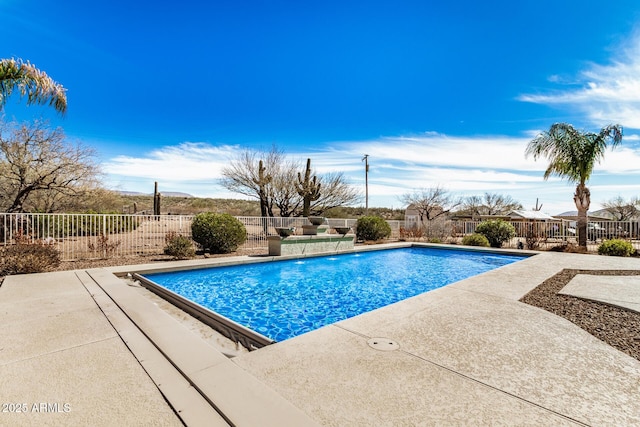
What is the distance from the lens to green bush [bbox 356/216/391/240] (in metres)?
16.8

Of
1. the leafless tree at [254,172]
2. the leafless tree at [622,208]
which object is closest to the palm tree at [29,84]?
the leafless tree at [254,172]

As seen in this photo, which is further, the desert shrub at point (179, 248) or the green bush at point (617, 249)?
the green bush at point (617, 249)

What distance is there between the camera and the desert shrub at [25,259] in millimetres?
6516

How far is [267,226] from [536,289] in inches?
426

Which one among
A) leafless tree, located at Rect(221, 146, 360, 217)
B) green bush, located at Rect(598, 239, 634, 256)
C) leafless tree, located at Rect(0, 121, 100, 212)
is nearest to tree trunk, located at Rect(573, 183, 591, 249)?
green bush, located at Rect(598, 239, 634, 256)

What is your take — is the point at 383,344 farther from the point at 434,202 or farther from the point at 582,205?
the point at 434,202

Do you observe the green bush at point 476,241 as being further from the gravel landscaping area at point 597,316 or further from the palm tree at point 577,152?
the gravel landscaping area at point 597,316

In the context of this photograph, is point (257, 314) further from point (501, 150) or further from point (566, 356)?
point (501, 150)

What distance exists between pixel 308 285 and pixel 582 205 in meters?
13.1

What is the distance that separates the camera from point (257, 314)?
5215 millimetres

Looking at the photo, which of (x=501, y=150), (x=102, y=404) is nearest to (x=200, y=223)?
(x=102, y=404)

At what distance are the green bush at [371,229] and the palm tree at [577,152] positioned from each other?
7852 millimetres

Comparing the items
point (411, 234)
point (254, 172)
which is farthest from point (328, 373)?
point (254, 172)

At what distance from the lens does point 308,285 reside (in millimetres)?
7316
